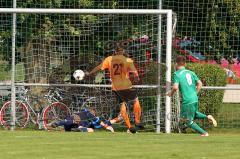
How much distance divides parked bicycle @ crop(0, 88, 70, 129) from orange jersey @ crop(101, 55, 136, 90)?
4.64 ft

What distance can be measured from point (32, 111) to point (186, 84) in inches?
154

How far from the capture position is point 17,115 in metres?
18.9

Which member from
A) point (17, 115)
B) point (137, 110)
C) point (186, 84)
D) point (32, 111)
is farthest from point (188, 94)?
point (17, 115)

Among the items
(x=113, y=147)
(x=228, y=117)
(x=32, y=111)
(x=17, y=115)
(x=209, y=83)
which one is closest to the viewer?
(x=113, y=147)

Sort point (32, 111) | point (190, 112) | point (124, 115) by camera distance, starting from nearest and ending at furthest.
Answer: point (190, 112) < point (124, 115) < point (32, 111)

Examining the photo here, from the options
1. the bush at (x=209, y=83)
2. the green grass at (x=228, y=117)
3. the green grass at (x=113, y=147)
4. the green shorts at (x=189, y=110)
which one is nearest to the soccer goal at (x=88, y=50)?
the green shorts at (x=189, y=110)

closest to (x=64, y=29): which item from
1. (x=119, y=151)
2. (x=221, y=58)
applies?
(x=221, y=58)

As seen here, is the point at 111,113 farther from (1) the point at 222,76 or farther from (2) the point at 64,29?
(1) the point at 222,76

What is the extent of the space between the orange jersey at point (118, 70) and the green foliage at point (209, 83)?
2935mm

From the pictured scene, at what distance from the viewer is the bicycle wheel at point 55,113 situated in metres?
18.7

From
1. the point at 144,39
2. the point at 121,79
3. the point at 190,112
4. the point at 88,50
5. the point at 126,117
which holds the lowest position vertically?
the point at 126,117

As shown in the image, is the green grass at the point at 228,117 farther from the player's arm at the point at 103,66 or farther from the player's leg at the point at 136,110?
the player's arm at the point at 103,66

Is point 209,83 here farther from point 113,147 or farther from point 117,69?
point 113,147

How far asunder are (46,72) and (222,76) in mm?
4953
